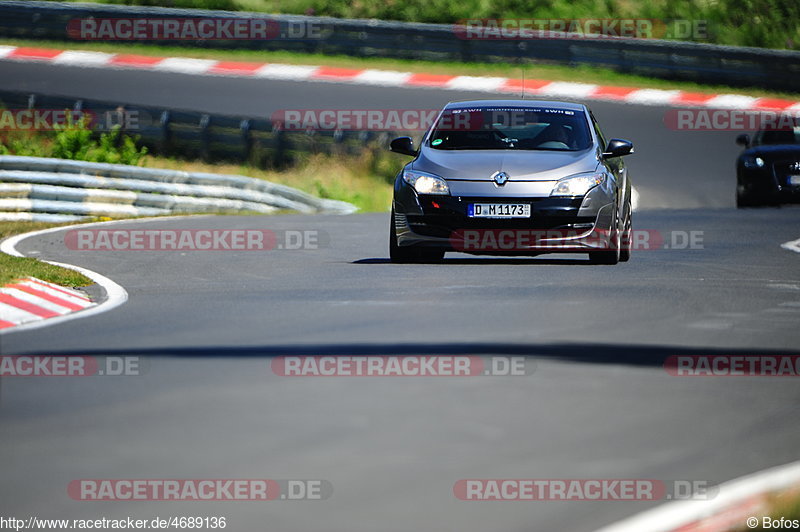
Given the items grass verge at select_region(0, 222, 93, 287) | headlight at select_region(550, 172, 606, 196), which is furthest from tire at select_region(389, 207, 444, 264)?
grass verge at select_region(0, 222, 93, 287)

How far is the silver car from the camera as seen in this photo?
13.7 metres

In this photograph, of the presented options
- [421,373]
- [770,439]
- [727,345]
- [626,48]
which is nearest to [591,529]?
[770,439]

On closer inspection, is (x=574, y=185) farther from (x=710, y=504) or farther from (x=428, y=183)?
(x=710, y=504)

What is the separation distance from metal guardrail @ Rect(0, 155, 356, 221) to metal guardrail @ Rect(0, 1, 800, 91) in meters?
9.12

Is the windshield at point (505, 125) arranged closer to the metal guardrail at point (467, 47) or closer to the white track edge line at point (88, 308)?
the white track edge line at point (88, 308)

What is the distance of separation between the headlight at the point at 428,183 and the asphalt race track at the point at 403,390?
2.45 feet

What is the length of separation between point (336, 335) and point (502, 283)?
3.44 metres

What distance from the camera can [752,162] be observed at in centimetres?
2264

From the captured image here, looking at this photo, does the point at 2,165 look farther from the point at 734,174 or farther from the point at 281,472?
the point at 281,472

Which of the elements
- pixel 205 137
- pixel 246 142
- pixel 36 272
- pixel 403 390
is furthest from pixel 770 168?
pixel 403 390

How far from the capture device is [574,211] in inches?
540

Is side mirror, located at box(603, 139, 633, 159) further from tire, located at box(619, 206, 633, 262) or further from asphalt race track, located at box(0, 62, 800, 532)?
asphalt race track, located at box(0, 62, 800, 532)

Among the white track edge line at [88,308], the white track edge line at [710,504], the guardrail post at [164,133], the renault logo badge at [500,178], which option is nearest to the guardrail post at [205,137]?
the guardrail post at [164,133]

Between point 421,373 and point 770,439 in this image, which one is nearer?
point 770,439
